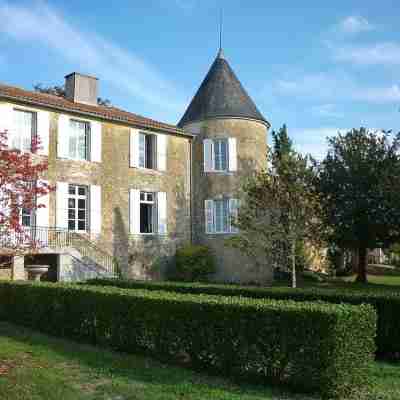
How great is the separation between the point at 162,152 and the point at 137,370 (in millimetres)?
15364

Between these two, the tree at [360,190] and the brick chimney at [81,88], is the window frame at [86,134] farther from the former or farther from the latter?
the tree at [360,190]

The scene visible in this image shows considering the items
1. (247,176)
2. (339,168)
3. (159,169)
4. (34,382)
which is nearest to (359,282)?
(339,168)

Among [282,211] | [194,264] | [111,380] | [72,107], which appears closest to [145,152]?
[72,107]

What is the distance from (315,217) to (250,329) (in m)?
11.6

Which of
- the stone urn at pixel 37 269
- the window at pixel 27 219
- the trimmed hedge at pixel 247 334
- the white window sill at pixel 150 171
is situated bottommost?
the trimmed hedge at pixel 247 334

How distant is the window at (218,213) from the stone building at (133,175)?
0.04m

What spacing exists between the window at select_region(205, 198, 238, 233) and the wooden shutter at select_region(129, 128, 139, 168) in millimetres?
3759

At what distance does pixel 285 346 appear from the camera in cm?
617

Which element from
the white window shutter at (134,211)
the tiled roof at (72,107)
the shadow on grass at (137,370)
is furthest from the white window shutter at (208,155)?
the shadow on grass at (137,370)

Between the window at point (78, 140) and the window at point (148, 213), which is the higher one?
the window at point (78, 140)

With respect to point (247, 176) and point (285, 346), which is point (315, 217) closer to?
point (247, 176)

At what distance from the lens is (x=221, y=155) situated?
22.3 m

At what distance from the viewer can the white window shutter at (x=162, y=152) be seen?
2142 cm

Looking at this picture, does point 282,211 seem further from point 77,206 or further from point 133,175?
point 77,206
